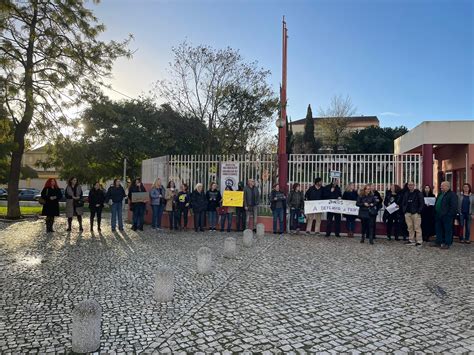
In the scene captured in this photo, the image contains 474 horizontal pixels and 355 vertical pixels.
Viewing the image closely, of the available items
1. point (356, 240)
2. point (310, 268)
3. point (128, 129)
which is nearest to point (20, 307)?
point (310, 268)

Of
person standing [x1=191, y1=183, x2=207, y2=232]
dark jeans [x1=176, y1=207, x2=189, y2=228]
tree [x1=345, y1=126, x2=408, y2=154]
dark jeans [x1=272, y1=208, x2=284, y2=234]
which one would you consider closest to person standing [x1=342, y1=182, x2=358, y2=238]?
dark jeans [x1=272, y1=208, x2=284, y2=234]

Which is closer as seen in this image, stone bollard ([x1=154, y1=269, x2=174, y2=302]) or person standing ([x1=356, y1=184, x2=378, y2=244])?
stone bollard ([x1=154, y1=269, x2=174, y2=302])

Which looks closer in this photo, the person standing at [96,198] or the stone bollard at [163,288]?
the stone bollard at [163,288]

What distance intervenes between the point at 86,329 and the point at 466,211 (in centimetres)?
1152

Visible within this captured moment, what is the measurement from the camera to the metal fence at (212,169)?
→ 1395 centimetres

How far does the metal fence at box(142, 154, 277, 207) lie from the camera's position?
1395 cm

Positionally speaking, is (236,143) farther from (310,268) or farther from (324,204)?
(310,268)

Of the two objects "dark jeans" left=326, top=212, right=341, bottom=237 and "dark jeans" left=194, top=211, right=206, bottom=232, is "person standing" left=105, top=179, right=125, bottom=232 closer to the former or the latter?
"dark jeans" left=194, top=211, right=206, bottom=232

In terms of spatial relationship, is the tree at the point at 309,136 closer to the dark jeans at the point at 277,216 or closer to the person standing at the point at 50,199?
the dark jeans at the point at 277,216

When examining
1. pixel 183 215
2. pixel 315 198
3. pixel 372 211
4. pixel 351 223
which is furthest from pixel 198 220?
pixel 372 211

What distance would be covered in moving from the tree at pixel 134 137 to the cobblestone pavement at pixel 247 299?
51.3 ft

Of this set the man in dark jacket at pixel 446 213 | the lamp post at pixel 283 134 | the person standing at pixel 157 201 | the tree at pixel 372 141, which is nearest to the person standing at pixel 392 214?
the man in dark jacket at pixel 446 213

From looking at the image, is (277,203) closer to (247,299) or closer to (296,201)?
(296,201)

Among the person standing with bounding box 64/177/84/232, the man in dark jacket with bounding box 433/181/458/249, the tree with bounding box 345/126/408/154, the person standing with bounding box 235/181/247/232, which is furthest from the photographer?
the tree with bounding box 345/126/408/154
